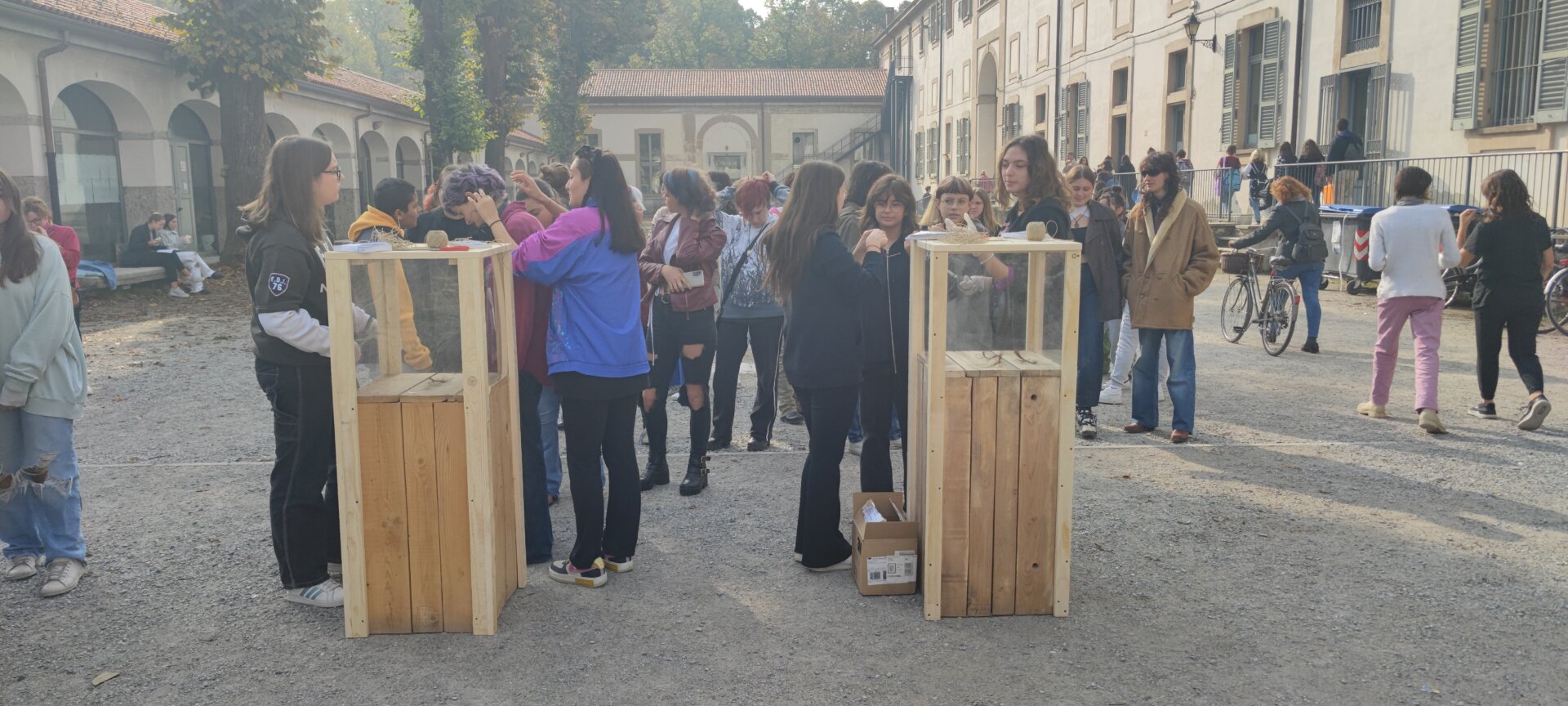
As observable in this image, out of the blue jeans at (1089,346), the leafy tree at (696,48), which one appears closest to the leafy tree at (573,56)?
the leafy tree at (696,48)

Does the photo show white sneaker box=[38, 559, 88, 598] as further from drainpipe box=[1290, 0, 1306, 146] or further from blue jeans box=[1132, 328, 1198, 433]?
drainpipe box=[1290, 0, 1306, 146]

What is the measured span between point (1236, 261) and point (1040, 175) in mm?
4828

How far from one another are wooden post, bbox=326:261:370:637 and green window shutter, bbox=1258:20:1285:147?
1727 centimetres

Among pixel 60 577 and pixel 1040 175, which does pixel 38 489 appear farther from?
pixel 1040 175

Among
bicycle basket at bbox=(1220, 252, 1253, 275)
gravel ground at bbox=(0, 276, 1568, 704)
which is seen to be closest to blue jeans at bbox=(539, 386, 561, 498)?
gravel ground at bbox=(0, 276, 1568, 704)

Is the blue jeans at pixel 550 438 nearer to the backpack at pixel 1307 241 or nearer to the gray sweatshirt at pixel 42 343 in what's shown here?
the gray sweatshirt at pixel 42 343

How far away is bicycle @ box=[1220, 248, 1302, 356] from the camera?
994cm

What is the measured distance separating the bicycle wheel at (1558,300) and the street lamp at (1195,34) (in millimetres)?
10117

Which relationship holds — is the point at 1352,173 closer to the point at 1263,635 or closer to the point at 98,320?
the point at 1263,635

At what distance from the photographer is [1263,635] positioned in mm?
3848

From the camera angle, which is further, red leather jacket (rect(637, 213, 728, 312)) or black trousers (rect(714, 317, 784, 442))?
black trousers (rect(714, 317, 784, 442))

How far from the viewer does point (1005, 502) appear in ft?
13.1

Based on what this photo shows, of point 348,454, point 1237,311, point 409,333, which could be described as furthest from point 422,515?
point 1237,311

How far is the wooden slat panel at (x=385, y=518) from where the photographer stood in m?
3.77
